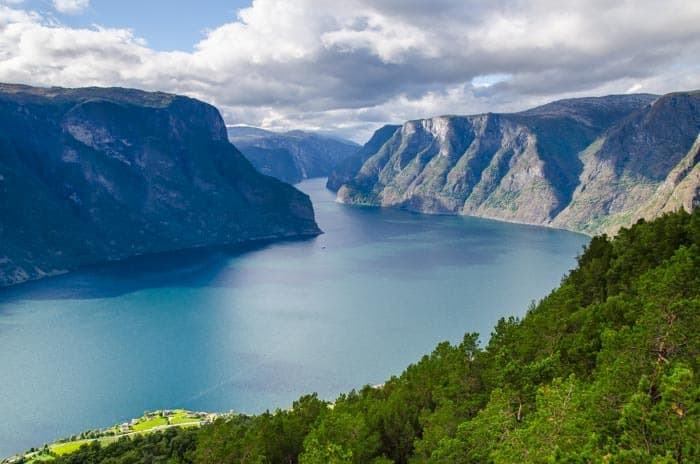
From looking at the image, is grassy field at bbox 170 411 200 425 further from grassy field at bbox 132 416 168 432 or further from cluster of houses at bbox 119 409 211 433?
grassy field at bbox 132 416 168 432

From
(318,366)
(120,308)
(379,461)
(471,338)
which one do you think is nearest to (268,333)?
(318,366)

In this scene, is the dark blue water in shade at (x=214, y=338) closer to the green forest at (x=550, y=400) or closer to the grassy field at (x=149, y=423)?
the grassy field at (x=149, y=423)

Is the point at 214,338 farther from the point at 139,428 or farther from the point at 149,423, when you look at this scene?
the point at 139,428

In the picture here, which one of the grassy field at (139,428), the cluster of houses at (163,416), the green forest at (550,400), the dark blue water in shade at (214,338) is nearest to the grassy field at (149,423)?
the grassy field at (139,428)

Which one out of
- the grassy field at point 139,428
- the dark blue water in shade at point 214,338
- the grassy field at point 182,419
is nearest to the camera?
the grassy field at point 139,428

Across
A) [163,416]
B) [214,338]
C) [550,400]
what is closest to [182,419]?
[163,416]

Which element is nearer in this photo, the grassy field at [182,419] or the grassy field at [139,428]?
the grassy field at [139,428]
